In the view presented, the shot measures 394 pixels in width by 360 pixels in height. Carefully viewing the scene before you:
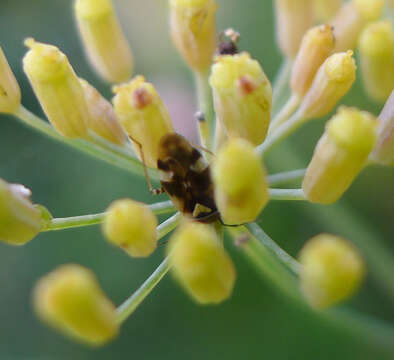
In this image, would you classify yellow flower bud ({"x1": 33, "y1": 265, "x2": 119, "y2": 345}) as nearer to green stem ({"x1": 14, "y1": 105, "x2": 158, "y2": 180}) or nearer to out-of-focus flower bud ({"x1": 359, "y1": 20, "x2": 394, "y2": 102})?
green stem ({"x1": 14, "y1": 105, "x2": 158, "y2": 180})

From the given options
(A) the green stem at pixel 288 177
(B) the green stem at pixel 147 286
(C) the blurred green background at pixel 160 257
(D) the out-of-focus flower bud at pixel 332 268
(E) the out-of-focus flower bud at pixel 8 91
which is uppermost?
(E) the out-of-focus flower bud at pixel 8 91

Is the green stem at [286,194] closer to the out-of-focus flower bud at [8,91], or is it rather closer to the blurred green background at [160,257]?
the out-of-focus flower bud at [8,91]

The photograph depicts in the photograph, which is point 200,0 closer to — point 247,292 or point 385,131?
point 385,131

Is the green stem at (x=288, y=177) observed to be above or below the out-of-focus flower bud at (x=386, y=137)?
below

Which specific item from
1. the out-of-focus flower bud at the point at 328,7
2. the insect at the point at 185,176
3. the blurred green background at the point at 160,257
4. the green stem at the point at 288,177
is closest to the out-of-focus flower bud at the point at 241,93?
the insect at the point at 185,176

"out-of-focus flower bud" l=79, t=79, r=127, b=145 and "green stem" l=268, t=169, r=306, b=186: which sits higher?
"out-of-focus flower bud" l=79, t=79, r=127, b=145

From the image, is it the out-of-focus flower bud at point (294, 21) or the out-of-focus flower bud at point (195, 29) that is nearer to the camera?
the out-of-focus flower bud at point (195, 29)

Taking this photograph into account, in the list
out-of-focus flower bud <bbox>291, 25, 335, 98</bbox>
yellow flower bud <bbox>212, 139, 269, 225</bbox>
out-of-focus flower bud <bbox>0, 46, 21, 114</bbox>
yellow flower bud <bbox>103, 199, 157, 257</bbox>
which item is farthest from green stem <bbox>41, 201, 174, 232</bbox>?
out-of-focus flower bud <bbox>291, 25, 335, 98</bbox>
